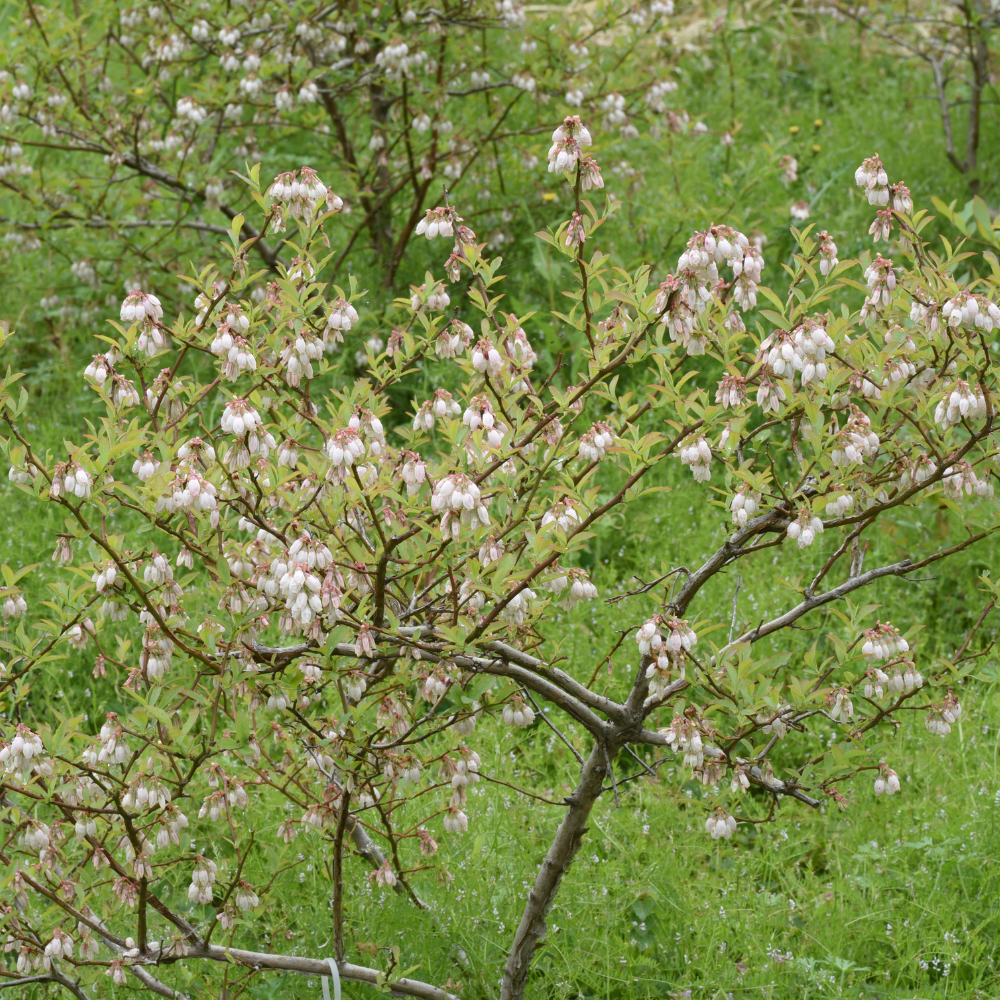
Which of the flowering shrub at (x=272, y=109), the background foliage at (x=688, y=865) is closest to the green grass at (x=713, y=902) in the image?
the background foliage at (x=688, y=865)

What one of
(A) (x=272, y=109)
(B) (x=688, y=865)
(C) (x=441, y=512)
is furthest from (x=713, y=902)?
(A) (x=272, y=109)

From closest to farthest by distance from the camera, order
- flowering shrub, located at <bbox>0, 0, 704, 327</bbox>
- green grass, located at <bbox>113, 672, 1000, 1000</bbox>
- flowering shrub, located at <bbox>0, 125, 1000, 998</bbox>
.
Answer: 1. flowering shrub, located at <bbox>0, 125, 1000, 998</bbox>
2. green grass, located at <bbox>113, 672, 1000, 1000</bbox>
3. flowering shrub, located at <bbox>0, 0, 704, 327</bbox>

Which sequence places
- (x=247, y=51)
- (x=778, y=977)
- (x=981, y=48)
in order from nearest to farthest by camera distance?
(x=778, y=977) < (x=247, y=51) < (x=981, y=48)

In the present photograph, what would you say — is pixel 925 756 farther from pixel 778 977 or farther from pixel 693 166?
pixel 693 166

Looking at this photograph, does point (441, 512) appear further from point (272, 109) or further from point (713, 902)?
point (272, 109)

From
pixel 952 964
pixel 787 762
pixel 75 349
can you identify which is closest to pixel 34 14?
pixel 75 349

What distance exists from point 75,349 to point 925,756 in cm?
514

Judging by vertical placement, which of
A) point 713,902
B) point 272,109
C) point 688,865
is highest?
point 272,109

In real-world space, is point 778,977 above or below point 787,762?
below

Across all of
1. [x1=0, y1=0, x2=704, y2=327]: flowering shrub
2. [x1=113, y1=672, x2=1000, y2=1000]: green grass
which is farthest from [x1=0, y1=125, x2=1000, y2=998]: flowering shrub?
[x1=0, y1=0, x2=704, y2=327]: flowering shrub

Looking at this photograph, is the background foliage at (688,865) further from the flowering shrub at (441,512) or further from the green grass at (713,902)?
the flowering shrub at (441,512)

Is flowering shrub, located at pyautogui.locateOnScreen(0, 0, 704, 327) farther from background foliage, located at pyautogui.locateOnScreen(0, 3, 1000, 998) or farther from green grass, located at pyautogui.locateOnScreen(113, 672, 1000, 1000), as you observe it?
green grass, located at pyautogui.locateOnScreen(113, 672, 1000, 1000)

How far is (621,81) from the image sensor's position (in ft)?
19.0

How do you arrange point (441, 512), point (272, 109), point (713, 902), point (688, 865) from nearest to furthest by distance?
1. point (441, 512)
2. point (713, 902)
3. point (688, 865)
4. point (272, 109)
